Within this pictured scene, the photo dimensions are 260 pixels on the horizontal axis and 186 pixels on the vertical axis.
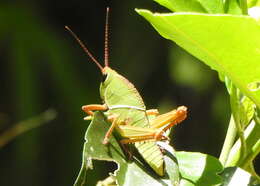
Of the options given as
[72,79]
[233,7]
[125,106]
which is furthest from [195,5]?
[72,79]

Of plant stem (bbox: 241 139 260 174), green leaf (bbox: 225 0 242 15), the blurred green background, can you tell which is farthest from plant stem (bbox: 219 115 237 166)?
the blurred green background

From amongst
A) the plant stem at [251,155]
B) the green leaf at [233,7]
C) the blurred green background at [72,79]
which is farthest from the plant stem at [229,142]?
the blurred green background at [72,79]

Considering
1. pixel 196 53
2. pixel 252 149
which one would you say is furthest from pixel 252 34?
pixel 252 149

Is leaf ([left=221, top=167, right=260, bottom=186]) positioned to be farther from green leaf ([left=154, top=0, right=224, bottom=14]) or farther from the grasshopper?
green leaf ([left=154, top=0, right=224, bottom=14])

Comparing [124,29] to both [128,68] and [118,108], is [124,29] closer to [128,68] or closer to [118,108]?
[128,68]

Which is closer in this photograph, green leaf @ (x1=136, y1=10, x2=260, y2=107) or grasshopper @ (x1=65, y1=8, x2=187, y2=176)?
green leaf @ (x1=136, y1=10, x2=260, y2=107)

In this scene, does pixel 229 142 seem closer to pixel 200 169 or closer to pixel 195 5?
pixel 200 169
